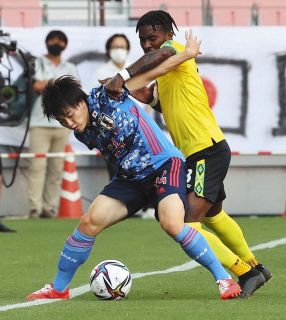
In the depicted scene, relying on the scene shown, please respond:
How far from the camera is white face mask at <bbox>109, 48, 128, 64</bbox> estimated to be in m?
17.8

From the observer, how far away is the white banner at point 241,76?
18.5 m

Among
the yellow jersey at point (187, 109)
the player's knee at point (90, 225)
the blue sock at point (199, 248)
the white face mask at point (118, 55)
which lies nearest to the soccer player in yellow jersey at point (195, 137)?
the yellow jersey at point (187, 109)

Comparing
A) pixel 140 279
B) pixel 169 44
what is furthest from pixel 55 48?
pixel 169 44

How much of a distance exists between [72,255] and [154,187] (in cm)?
74

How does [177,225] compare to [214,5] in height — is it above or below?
below

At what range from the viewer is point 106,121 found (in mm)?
8945

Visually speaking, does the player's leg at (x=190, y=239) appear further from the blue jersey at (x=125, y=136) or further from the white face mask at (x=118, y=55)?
the white face mask at (x=118, y=55)

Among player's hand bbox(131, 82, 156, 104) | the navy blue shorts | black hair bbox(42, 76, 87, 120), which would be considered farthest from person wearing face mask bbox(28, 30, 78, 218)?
black hair bbox(42, 76, 87, 120)

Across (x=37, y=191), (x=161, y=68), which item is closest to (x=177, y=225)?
(x=161, y=68)

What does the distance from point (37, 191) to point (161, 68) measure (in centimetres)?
924

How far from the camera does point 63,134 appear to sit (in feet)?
59.4

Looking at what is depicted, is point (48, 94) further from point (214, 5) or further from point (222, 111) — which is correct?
point (214, 5)

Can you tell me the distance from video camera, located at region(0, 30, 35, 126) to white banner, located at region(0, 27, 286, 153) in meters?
0.76

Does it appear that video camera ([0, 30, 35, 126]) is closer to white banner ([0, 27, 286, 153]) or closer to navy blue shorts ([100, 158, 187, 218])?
white banner ([0, 27, 286, 153])
